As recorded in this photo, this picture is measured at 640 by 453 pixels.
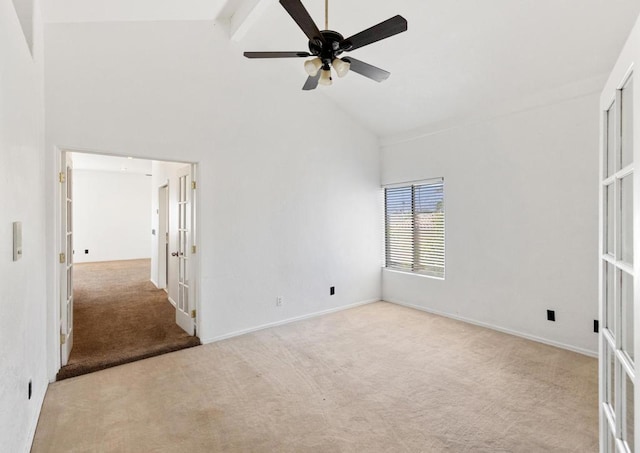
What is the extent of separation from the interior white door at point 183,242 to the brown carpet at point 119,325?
24cm

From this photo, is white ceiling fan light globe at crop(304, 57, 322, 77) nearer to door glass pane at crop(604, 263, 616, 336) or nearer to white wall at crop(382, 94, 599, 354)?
door glass pane at crop(604, 263, 616, 336)

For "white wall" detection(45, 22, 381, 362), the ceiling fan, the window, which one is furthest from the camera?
the window

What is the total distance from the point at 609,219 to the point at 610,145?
0.33 metres

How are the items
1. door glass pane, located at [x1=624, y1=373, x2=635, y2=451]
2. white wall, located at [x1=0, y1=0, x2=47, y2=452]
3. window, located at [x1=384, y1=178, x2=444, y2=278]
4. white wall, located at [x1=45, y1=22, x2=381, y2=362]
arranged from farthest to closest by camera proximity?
window, located at [x1=384, y1=178, x2=444, y2=278] → white wall, located at [x1=45, y1=22, x2=381, y2=362] → white wall, located at [x1=0, y1=0, x2=47, y2=452] → door glass pane, located at [x1=624, y1=373, x2=635, y2=451]

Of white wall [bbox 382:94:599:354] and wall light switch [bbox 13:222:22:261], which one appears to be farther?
white wall [bbox 382:94:599:354]

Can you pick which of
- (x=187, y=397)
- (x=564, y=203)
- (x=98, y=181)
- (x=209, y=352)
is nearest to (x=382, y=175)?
(x=564, y=203)

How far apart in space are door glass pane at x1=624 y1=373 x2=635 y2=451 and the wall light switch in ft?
8.96

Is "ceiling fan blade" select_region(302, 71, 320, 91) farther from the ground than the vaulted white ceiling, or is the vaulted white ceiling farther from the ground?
the vaulted white ceiling

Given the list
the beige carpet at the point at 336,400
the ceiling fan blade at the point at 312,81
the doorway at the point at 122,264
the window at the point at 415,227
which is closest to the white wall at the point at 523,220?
the window at the point at 415,227

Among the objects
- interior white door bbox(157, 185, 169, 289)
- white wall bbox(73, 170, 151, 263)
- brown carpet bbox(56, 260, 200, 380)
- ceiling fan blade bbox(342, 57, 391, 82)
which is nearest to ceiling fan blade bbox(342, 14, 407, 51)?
ceiling fan blade bbox(342, 57, 391, 82)

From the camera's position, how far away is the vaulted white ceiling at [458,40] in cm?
278

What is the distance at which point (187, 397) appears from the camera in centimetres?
257

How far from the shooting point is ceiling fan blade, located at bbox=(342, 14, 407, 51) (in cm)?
194

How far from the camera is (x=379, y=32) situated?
205 centimetres
